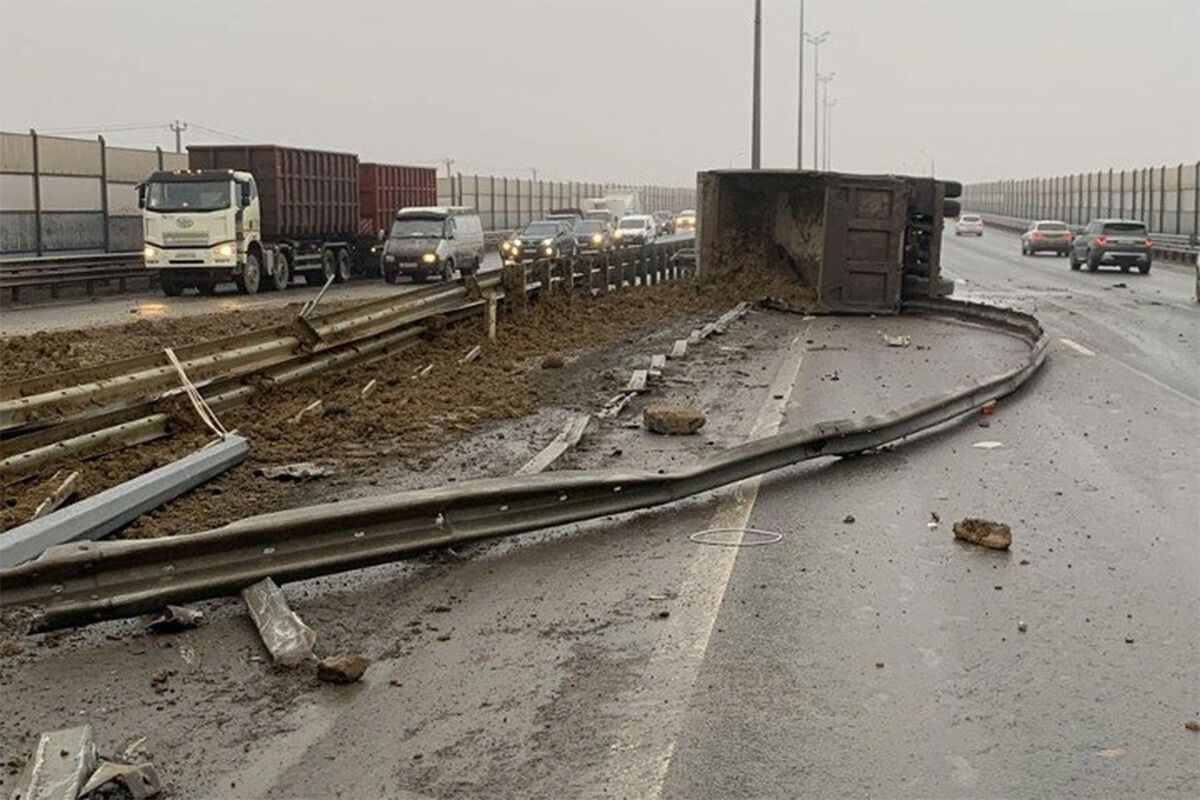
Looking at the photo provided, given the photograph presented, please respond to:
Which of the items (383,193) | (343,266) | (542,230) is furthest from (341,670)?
(542,230)

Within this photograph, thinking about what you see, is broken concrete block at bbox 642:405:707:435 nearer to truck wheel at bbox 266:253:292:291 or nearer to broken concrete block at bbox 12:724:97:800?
broken concrete block at bbox 12:724:97:800

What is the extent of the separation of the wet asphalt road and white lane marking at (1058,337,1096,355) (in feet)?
24.5

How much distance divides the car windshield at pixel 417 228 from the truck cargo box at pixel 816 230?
49.3 ft

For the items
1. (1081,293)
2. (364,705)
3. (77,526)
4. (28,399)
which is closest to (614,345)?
(28,399)

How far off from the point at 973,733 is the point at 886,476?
16.3 ft

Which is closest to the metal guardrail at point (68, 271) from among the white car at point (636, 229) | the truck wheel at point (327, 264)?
the truck wheel at point (327, 264)

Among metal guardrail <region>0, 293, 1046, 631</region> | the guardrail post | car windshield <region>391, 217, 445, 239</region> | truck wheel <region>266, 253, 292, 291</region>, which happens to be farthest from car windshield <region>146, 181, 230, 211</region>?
metal guardrail <region>0, 293, 1046, 631</region>

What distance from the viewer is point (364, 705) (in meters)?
5.07

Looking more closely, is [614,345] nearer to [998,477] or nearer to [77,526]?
[998,477]

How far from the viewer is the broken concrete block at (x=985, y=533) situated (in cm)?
754

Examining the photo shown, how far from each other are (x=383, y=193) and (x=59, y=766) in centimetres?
3974

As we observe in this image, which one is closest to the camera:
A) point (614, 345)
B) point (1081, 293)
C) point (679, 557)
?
point (679, 557)

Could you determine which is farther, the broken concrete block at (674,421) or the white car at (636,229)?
the white car at (636,229)

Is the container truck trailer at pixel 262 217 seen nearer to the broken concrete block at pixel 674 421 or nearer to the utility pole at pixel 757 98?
the utility pole at pixel 757 98
